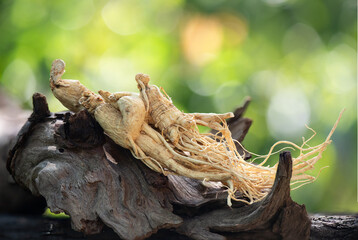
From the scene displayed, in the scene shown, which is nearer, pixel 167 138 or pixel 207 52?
pixel 167 138

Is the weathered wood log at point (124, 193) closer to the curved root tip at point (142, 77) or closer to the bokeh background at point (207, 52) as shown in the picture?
the curved root tip at point (142, 77)

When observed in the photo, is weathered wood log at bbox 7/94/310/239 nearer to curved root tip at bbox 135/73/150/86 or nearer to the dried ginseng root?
the dried ginseng root

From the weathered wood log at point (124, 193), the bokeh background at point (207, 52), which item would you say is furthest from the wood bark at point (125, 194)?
the bokeh background at point (207, 52)

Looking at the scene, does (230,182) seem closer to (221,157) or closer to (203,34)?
(221,157)

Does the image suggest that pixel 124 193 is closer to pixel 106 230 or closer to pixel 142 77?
pixel 106 230

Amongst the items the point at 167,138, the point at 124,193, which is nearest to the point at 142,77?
the point at 167,138

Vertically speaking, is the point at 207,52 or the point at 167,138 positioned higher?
the point at 207,52

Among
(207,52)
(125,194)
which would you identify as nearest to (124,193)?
(125,194)

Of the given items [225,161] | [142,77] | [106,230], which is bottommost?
[106,230]
